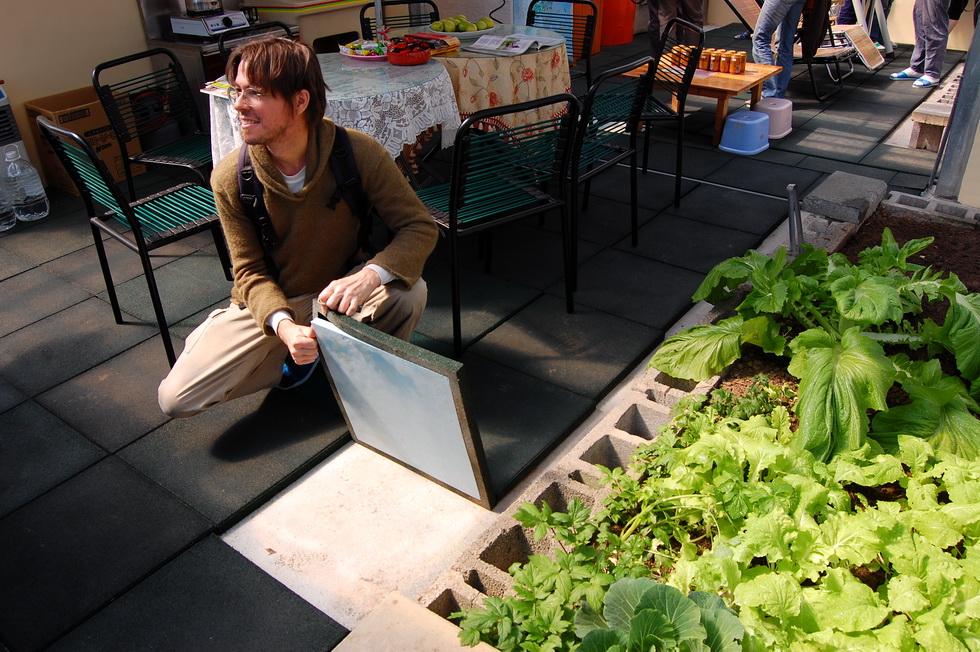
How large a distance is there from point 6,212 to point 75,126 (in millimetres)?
708

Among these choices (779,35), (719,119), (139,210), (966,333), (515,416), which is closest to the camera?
(966,333)

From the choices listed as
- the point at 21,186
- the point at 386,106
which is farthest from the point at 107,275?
the point at 21,186

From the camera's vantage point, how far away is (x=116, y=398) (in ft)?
10.1

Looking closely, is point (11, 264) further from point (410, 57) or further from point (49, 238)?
point (410, 57)

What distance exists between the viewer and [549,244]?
4.24 m

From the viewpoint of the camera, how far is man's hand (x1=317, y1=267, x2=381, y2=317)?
233 cm

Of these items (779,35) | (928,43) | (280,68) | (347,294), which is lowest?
(928,43)

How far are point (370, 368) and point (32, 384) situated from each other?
1775 millimetres

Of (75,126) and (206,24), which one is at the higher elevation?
(206,24)

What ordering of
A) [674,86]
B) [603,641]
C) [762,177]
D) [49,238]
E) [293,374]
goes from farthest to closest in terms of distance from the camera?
[762,177] → [674,86] → [49,238] → [293,374] → [603,641]

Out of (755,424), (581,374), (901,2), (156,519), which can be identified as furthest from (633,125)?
(901,2)

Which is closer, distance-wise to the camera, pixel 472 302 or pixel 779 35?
pixel 472 302

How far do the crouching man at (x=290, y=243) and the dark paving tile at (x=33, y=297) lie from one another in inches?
57.2

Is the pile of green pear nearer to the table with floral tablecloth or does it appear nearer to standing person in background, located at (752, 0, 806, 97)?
the table with floral tablecloth
